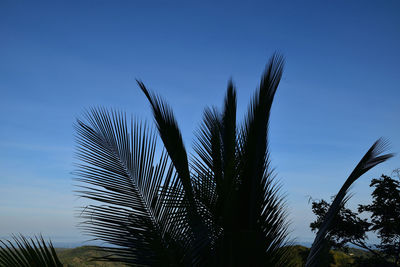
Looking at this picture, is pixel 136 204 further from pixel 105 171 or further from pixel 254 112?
pixel 254 112

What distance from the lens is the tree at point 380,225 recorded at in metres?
8.13

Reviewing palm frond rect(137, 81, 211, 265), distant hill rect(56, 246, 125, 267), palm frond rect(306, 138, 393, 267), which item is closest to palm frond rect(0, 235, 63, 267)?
distant hill rect(56, 246, 125, 267)

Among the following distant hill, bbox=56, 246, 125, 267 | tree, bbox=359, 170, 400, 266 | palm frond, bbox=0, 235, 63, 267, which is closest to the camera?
palm frond, bbox=0, 235, 63, 267

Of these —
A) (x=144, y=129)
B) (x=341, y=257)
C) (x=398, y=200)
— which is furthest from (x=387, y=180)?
(x=144, y=129)

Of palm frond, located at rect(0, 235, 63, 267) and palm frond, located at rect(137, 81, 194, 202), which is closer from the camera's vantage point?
palm frond, located at rect(0, 235, 63, 267)

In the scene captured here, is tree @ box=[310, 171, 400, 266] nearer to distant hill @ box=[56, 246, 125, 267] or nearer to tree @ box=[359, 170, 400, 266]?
tree @ box=[359, 170, 400, 266]

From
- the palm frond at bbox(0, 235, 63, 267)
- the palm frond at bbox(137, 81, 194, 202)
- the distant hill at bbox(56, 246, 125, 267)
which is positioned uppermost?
the palm frond at bbox(137, 81, 194, 202)

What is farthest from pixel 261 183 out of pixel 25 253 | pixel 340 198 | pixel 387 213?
pixel 387 213

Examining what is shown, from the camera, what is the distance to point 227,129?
159 inches

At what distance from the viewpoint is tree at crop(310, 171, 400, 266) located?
8.13 meters

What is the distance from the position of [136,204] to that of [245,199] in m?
1.22

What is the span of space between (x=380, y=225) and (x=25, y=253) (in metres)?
8.91

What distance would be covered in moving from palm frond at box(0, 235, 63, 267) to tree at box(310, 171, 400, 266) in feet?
23.5

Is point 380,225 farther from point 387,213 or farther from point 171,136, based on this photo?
point 171,136
